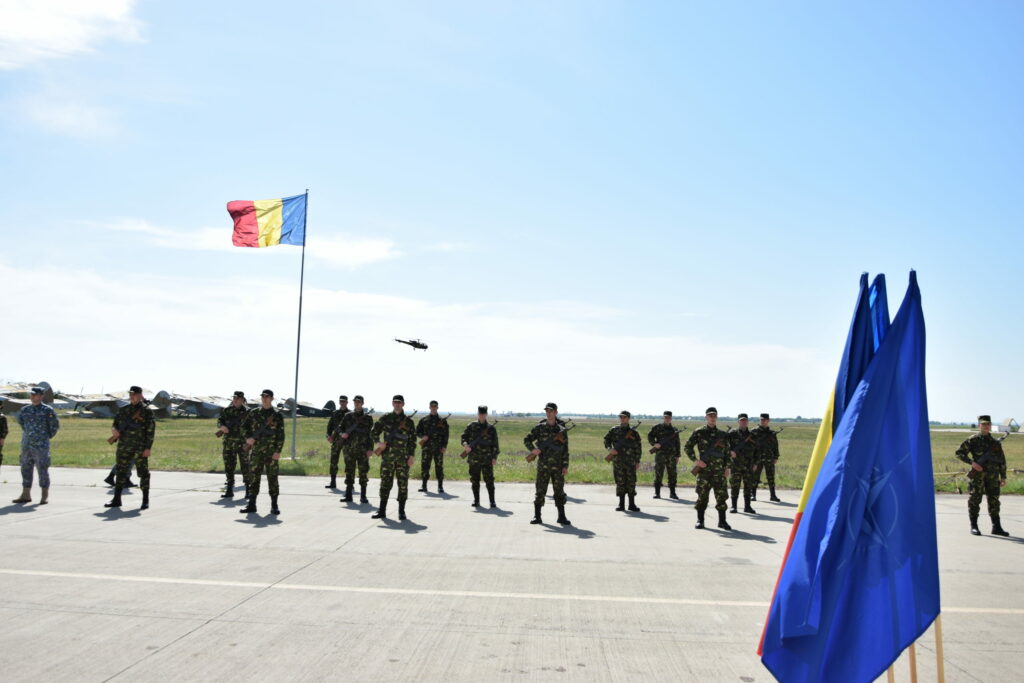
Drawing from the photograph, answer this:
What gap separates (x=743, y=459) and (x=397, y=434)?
23.0 feet

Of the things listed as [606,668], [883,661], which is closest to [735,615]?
[606,668]

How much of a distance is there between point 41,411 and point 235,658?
31.8 ft

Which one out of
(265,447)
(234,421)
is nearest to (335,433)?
(234,421)

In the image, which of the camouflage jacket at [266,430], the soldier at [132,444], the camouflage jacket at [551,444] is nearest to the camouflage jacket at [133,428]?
the soldier at [132,444]

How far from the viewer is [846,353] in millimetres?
3734

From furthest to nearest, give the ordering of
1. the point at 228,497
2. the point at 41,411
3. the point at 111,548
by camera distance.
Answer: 1. the point at 228,497
2. the point at 41,411
3. the point at 111,548

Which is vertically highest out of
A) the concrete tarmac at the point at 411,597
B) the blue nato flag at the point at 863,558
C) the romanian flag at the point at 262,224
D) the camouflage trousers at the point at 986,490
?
the romanian flag at the point at 262,224

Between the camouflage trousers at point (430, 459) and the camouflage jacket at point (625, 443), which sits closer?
the camouflage jacket at point (625, 443)

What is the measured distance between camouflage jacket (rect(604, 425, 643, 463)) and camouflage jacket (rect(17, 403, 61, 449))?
10422 millimetres

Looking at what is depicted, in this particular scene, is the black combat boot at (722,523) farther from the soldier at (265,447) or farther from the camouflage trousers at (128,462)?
the camouflage trousers at (128,462)

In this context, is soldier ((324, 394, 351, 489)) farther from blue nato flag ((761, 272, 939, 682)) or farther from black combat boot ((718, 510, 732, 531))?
blue nato flag ((761, 272, 939, 682))

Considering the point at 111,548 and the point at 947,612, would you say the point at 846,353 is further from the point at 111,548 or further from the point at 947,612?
the point at 111,548

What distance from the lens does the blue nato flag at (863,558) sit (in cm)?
330

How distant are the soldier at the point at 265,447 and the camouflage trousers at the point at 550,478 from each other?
4.64 metres
